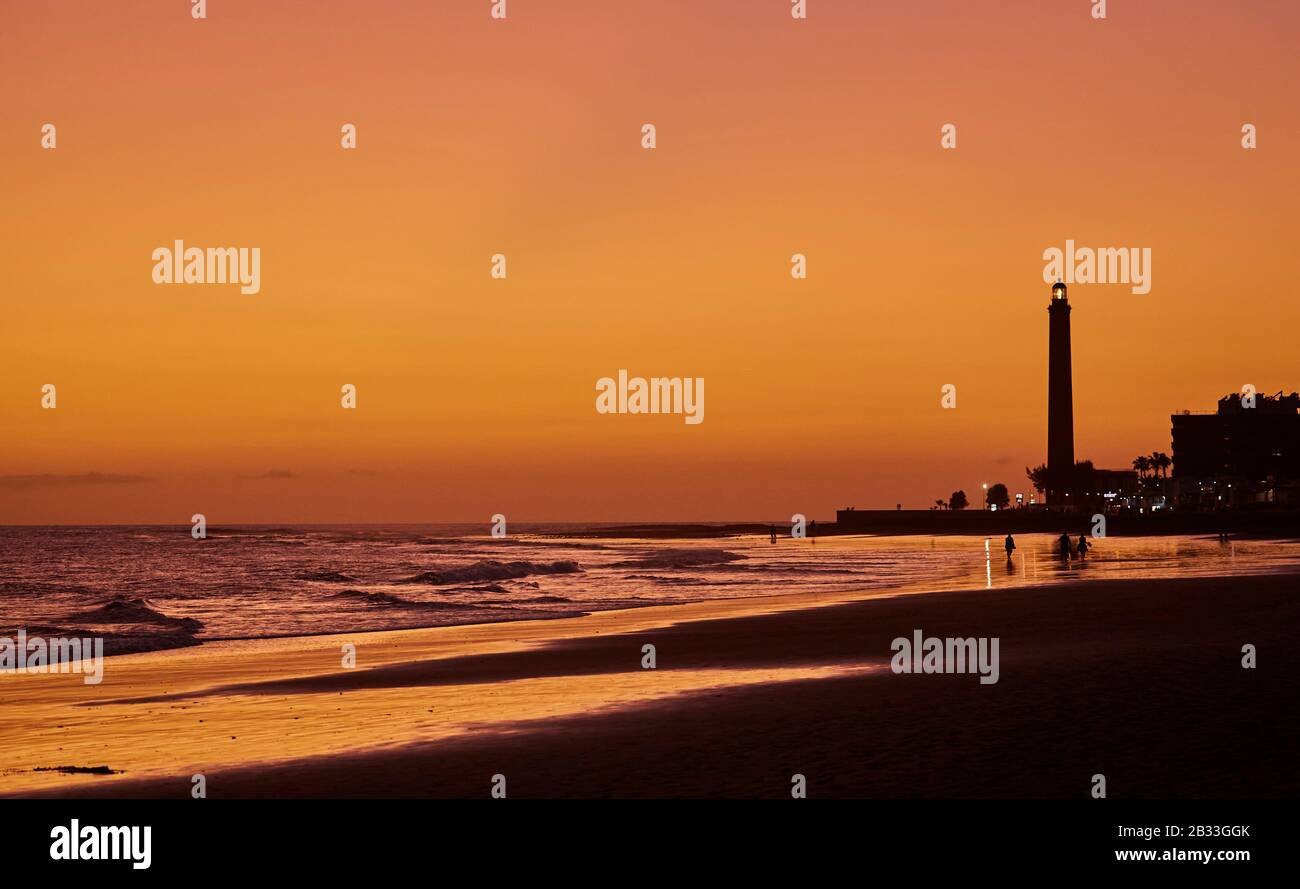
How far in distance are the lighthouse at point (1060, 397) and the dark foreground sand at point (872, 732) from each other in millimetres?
144998

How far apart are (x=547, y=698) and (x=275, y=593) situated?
38844 millimetres

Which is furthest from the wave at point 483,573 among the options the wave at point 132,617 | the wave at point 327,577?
the wave at point 132,617

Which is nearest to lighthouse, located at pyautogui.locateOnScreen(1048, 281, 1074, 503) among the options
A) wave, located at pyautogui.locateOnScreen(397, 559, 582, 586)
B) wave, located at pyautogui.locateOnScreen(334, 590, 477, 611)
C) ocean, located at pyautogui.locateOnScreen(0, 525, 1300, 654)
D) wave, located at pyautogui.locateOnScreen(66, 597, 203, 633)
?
ocean, located at pyautogui.locateOnScreen(0, 525, 1300, 654)

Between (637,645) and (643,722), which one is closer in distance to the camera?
(643,722)

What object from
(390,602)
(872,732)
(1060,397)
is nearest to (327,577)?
(390,602)

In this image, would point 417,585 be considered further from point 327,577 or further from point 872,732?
point 872,732

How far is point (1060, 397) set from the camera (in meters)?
164

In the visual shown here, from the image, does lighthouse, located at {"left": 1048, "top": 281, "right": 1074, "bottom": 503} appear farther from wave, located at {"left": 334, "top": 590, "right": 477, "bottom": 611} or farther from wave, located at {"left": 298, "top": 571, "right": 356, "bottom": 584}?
wave, located at {"left": 334, "top": 590, "right": 477, "bottom": 611}

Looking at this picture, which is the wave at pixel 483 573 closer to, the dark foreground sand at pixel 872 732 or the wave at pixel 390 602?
the wave at pixel 390 602

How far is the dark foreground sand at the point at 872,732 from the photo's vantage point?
11695mm

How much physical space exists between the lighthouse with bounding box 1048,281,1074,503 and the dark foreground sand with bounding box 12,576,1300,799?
144998mm

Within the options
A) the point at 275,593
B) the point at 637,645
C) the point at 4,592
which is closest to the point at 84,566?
the point at 4,592

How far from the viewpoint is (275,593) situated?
53938 millimetres

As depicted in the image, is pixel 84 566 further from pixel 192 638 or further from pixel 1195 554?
pixel 1195 554
